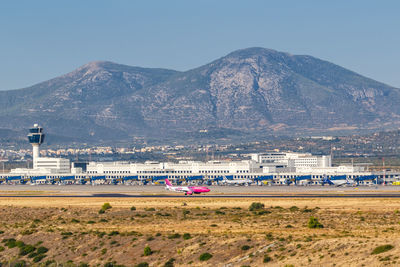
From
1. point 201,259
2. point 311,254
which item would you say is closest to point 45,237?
point 201,259

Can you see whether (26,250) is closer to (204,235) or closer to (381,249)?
(204,235)

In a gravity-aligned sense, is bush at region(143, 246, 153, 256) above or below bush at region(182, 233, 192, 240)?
below

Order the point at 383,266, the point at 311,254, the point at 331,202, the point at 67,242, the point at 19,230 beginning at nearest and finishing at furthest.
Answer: the point at 383,266 < the point at 311,254 < the point at 67,242 < the point at 19,230 < the point at 331,202

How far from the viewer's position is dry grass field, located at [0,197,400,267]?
7875cm

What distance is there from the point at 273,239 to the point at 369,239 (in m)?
10.7

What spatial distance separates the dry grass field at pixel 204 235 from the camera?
258 feet

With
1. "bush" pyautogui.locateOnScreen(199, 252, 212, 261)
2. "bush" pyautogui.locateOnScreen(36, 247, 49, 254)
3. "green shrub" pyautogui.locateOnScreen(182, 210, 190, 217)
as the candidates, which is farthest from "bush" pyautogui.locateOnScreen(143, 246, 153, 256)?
"green shrub" pyautogui.locateOnScreen(182, 210, 190, 217)

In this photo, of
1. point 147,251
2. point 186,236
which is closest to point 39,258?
point 147,251

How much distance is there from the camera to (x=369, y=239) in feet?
268

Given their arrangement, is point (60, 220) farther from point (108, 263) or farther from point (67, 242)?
point (108, 263)

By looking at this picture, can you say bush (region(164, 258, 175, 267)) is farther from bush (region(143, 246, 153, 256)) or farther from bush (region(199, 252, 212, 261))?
bush (region(143, 246, 153, 256))

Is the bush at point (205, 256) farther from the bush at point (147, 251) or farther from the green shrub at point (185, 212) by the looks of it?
the green shrub at point (185, 212)

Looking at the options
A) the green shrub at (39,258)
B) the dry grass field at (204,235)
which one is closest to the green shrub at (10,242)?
the dry grass field at (204,235)

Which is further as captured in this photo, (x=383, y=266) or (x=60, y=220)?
(x=60, y=220)
